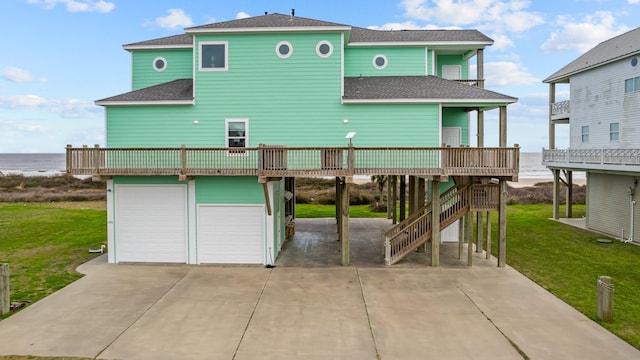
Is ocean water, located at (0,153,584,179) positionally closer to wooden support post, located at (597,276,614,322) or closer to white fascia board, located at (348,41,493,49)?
white fascia board, located at (348,41,493,49)

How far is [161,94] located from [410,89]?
9462 millimetres

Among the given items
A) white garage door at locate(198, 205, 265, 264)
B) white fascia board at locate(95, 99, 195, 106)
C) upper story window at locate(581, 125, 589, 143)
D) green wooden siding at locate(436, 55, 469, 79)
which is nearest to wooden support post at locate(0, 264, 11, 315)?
white garage door at locate(198, 205, 265, 264)

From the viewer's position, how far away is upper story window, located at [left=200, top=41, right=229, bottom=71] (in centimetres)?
1688

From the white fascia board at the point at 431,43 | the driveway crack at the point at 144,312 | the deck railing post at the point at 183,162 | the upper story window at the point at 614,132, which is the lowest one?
the driveway crack at the point at 144,312

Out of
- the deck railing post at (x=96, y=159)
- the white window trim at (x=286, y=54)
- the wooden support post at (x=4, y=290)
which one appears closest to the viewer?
the wooden support post at (x=4, y=290)

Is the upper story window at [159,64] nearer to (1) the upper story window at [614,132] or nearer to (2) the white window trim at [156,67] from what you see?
(2) the white window trim at [156,67]

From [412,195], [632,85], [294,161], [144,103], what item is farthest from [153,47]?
[632,85]

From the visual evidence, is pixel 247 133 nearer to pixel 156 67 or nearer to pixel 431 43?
pixel 156 67

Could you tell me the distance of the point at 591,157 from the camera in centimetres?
2134

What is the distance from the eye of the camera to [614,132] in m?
21.2

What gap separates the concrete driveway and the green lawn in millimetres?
815

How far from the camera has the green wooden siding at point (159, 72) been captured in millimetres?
19297

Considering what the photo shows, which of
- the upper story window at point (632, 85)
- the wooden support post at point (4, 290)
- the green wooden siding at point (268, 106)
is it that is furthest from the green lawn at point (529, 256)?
the upper story window at point (632, 85)

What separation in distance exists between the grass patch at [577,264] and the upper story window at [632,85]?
6.79 metres
